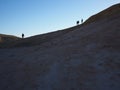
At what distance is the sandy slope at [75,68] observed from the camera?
9.42 metres

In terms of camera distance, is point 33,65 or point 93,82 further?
point 33,65

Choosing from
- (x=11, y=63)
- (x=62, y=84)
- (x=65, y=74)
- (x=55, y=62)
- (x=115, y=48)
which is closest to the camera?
(x=62, y=84)

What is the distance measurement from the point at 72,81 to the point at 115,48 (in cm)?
410

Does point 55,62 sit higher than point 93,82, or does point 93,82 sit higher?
point 55,62

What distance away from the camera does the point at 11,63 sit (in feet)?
51.9

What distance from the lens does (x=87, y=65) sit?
10977 mm

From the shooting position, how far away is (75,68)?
11.1 meters

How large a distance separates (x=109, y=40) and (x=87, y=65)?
11.1ft

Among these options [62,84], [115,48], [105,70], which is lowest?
[62,84]

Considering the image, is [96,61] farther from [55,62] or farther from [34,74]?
[34,74]

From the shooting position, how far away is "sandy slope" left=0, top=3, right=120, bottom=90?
30.9 feet

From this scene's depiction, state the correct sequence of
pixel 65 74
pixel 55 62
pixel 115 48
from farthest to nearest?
pixel 55 62, pixel 115 48, pixel 65 74

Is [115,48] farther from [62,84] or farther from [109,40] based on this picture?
[62,84]

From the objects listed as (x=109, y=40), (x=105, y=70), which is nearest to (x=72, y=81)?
(x=105, y=70)
